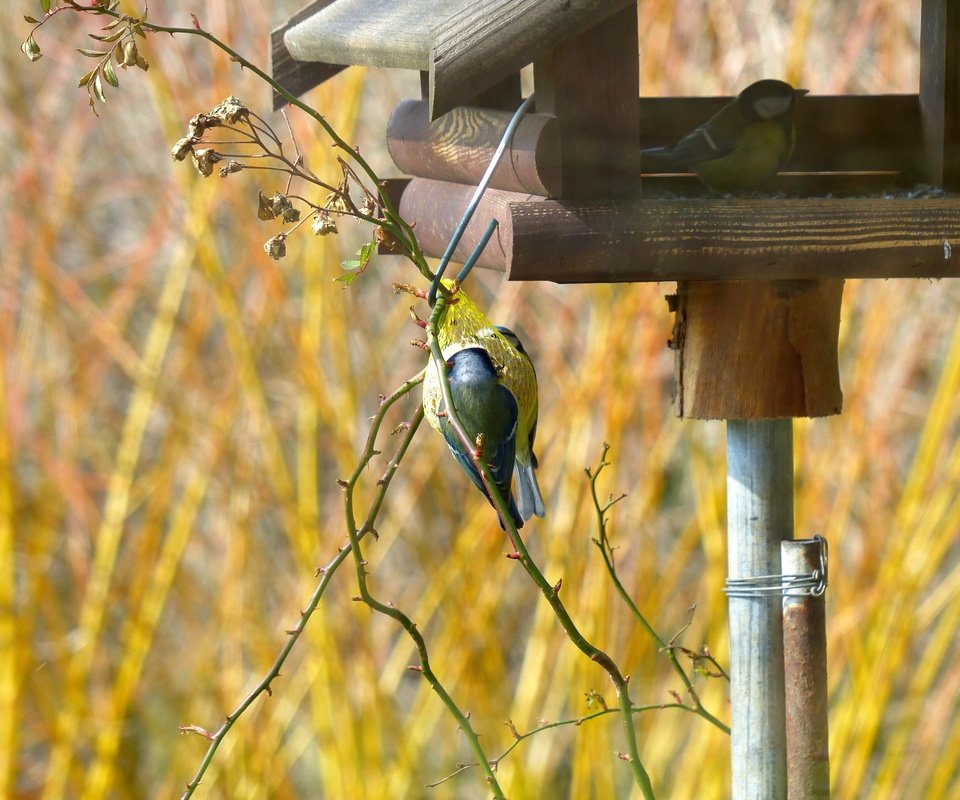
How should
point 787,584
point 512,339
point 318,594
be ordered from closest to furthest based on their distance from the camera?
point 318,594
point 512,339
point 787,584

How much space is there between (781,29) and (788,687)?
4.92 feet

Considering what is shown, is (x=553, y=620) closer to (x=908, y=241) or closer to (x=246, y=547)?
(x=246, y=547)

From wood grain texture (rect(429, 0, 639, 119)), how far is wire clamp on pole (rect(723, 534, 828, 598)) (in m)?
0.55

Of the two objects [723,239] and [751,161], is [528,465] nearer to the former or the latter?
[723,239]

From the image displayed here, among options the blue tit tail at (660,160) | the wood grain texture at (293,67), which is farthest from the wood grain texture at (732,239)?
the wood grain texture at (293,67)

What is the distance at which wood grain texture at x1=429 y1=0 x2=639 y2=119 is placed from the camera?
0.90 meters

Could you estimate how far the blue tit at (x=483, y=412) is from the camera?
942mm

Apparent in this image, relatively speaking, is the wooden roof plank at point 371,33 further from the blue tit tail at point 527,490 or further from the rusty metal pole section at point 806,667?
the rusty metal pole section at point 806,667

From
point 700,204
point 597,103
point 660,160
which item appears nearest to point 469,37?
point 597,103

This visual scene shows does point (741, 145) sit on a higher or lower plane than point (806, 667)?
higher

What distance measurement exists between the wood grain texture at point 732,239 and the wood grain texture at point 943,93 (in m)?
0.18

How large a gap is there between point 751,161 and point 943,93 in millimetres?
212

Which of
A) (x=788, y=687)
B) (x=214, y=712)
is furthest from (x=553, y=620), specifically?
(x=788, y=687)

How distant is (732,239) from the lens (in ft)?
3.33
